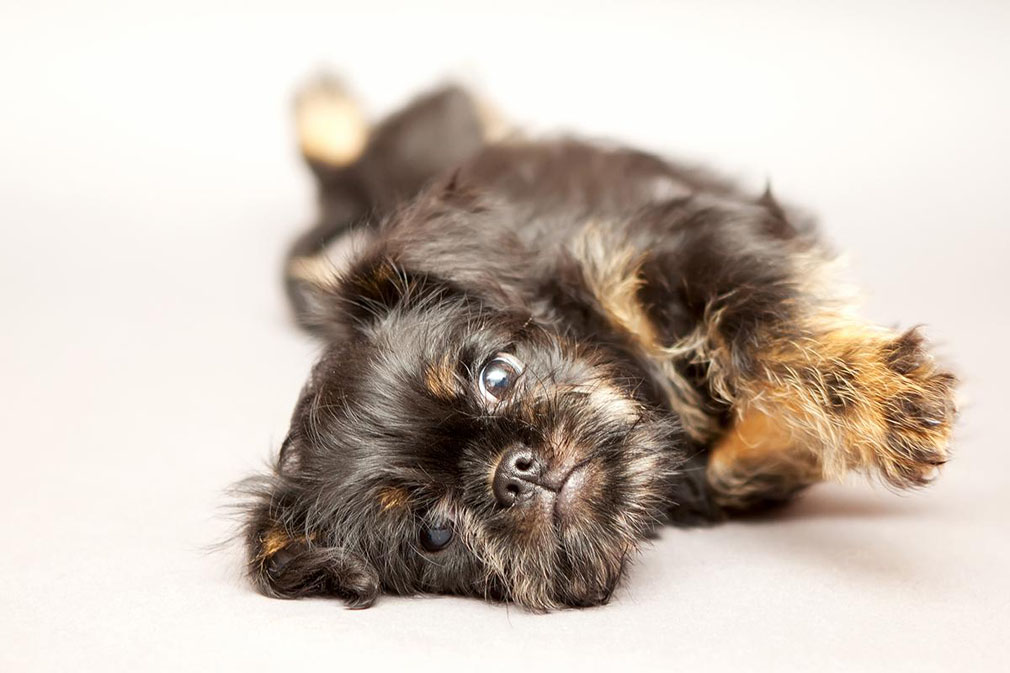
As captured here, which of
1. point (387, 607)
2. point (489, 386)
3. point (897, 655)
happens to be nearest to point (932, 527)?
point (897, 655)

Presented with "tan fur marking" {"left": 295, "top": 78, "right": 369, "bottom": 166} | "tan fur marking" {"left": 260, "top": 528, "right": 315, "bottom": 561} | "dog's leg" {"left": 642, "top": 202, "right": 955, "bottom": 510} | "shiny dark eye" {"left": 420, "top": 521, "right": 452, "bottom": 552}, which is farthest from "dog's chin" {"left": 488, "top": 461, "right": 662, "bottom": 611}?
"tan fur marking" {"left": 295, "top": 78, "right": 369, "bottom": 166}

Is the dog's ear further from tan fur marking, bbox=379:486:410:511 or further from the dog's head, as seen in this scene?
tan fur marking, bbox=379:486:410:511

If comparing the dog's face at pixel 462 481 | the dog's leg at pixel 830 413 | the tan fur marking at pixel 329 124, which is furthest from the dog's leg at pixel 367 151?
the dog's leg at pixel 830 413

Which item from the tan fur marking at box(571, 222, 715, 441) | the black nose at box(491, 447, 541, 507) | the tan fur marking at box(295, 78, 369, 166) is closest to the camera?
the black nose at box(491, 447, 541, 507)

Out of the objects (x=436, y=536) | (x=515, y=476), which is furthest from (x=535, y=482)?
(x=436, y=536)

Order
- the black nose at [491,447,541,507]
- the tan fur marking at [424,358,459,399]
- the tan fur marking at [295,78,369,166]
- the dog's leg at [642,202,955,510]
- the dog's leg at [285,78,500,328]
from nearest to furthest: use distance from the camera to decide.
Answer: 1. the black nose at [491,447,541,507]
2. the tan fur marking at [424,358,459,399]
3. the dog's leg at [642,202,955,510]
4. the dog's leg at [285,78,500,328]
5. the tan fur marking at [295,78,369,166]

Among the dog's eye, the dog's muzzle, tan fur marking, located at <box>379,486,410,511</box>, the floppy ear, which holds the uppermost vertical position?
the dog's eye

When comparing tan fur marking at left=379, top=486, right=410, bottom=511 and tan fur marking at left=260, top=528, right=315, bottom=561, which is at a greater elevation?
tan fur marking at left=379, top=486, right=410, bottom=511
